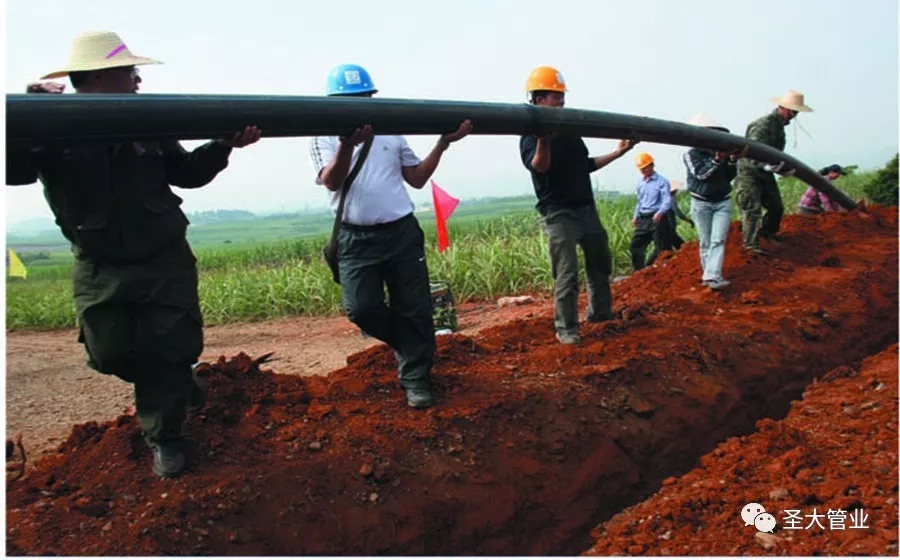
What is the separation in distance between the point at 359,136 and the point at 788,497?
2319 millimetres

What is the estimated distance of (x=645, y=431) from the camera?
4.32 metres

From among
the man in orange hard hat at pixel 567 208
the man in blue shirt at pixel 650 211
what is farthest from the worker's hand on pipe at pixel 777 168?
the man in orange hard hat at pixel 567 208

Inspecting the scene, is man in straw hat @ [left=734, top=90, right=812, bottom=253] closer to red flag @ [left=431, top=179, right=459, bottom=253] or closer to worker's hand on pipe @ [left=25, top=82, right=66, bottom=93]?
red flag @ [left=431, top=179, right=459, bottom=253]

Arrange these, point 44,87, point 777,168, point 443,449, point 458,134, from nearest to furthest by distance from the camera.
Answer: point 44,87 → point 443,449 → point 458,134 → point 777,168

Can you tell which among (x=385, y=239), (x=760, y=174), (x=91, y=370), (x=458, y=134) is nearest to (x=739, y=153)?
(x=760, y=174)

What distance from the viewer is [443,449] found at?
12.2 feet

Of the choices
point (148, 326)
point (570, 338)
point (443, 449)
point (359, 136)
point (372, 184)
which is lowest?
point (443, 449)

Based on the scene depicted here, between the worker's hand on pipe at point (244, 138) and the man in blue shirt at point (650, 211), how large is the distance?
21.7 feet

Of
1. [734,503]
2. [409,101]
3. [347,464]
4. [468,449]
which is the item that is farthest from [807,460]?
[409,101]

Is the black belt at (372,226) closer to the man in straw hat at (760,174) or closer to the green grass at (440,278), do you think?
the man in straw hat at (760,174)

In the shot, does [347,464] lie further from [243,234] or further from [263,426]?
[243,234]

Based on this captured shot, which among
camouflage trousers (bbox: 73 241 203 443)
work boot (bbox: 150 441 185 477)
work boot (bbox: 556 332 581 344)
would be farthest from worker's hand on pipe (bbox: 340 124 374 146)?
work boot (bbox: 556 332 581 344)

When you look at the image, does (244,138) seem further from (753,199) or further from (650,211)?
(650,211)

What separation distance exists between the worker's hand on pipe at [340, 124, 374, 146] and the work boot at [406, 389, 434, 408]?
120 centimetres
